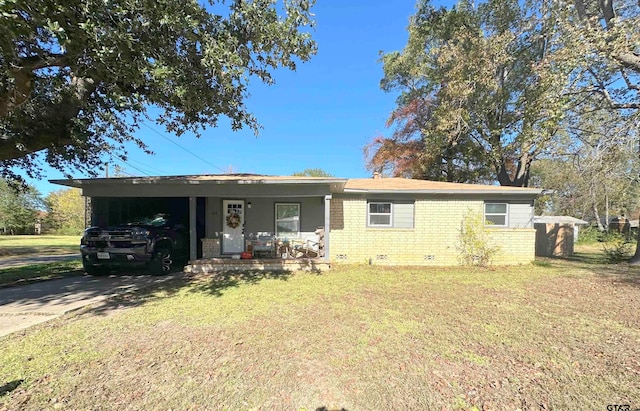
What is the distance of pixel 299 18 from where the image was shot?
5.82 m

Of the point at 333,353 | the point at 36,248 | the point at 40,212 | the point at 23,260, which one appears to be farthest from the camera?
Result: the point at 40,212

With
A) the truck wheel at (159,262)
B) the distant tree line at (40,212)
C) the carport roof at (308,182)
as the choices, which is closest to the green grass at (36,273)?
the truck wheel at (159,262)

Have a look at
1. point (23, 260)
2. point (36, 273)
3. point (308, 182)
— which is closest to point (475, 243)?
point (308, 182)

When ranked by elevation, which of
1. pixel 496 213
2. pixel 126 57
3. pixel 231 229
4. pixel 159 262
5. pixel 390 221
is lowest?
pixel 159 262

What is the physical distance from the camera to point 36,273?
9375 millimetres

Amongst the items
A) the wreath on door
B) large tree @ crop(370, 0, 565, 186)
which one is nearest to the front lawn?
the wreath on door

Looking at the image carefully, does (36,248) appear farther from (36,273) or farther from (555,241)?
(555,241)

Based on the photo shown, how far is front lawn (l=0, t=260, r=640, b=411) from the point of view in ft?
9.52

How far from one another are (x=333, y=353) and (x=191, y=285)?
16.5 feet

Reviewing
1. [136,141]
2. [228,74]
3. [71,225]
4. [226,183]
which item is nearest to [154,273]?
[226,183]

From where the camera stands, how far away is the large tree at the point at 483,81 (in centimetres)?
1165

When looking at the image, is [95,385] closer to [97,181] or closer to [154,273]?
[154,273]

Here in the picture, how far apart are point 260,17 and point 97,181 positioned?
7.04 m

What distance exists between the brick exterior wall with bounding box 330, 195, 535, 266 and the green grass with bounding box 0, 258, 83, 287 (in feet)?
27.0
